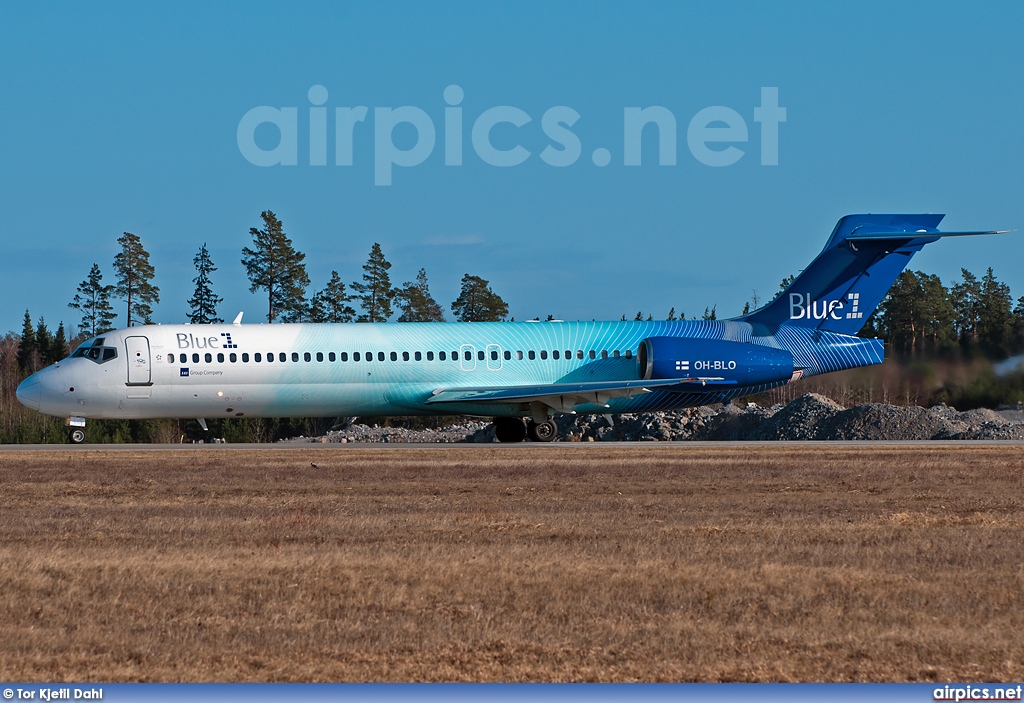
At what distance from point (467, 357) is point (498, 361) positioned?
0.90 meters

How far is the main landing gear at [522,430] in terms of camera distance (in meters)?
37.0

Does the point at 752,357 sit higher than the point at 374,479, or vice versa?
the point at 752,357

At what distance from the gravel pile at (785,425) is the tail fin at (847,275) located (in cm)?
363

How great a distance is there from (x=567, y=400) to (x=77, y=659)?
27837 millimetres

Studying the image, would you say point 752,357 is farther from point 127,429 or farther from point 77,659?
point 127,429

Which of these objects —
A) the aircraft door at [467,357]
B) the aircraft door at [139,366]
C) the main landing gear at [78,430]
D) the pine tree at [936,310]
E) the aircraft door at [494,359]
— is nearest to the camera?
the aircraft door at [139,366]

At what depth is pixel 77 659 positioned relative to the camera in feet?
28.1

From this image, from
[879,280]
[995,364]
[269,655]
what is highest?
[879,280]

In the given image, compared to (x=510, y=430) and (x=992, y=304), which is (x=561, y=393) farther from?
(x=992, y=304)

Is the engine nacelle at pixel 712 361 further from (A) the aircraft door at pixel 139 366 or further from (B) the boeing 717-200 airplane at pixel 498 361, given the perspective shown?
(A) the aircraft door at pixel 139 366

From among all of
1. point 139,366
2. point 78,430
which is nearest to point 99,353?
point 139,366

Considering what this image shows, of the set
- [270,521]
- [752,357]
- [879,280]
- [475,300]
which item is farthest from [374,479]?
[475,300]

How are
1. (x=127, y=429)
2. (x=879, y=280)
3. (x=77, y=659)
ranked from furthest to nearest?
(x=127, y=429), (x=879, y=280), (x=77, y=659)

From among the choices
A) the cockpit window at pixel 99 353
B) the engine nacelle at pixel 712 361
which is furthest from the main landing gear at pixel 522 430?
the cockpit window at pixel 99 353
